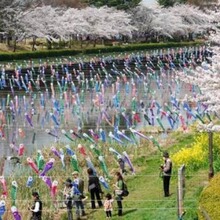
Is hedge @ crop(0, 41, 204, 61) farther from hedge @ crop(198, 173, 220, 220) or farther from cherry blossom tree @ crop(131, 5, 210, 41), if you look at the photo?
hedge @ crop(198, 173, 220, 220)

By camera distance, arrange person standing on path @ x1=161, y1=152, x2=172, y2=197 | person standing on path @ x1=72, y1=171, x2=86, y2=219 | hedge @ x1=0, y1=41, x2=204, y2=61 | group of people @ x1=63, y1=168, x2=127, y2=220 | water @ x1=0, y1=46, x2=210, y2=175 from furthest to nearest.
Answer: hedge @ x1=0, y1=41, x2=204, y2=61 → water @ x1=0, y1=46, x2=210, y2=175 → person standing on path @ x1=161, y1=152, x2=172, y2=197 → person standing on path @ x1=72, y1=171, x2=86, y2=219 → group of people @ x1=63, y1=168, x2=127, y2=220

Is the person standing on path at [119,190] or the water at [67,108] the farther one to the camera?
the water at [67,108]

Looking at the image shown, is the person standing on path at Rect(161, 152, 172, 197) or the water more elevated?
the person standing on path at Rect(161, 152, 172, 197)

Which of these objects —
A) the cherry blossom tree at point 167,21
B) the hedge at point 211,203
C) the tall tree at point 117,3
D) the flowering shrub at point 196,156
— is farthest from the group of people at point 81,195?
the cherry blossom tree at point 167,21

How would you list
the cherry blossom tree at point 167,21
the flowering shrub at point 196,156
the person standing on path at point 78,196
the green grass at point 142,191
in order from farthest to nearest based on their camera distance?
the cherry blossom tree at point 167,21, the flowering shrub at point 196,156, the person standing on path at point 78,196, the green grass at point 142,191

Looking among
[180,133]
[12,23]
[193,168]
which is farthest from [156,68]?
[193,168]

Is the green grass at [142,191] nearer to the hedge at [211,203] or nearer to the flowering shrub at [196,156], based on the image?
the flowering shrub at [196,156]

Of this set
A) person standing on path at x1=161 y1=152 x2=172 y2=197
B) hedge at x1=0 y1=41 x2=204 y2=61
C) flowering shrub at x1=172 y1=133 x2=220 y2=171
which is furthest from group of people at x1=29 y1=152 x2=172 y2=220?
hedge at x1=0 y1=41 x2=204 y2=61

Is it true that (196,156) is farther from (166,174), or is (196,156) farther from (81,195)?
(81,195)

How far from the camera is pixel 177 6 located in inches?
3696

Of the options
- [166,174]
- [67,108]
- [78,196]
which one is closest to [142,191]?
[166,174]

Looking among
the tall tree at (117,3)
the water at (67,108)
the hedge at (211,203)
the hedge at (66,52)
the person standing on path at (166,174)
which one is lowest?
the hedge at (66,52)

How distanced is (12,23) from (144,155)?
41.6 meters

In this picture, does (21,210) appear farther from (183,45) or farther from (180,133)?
(183,45)
